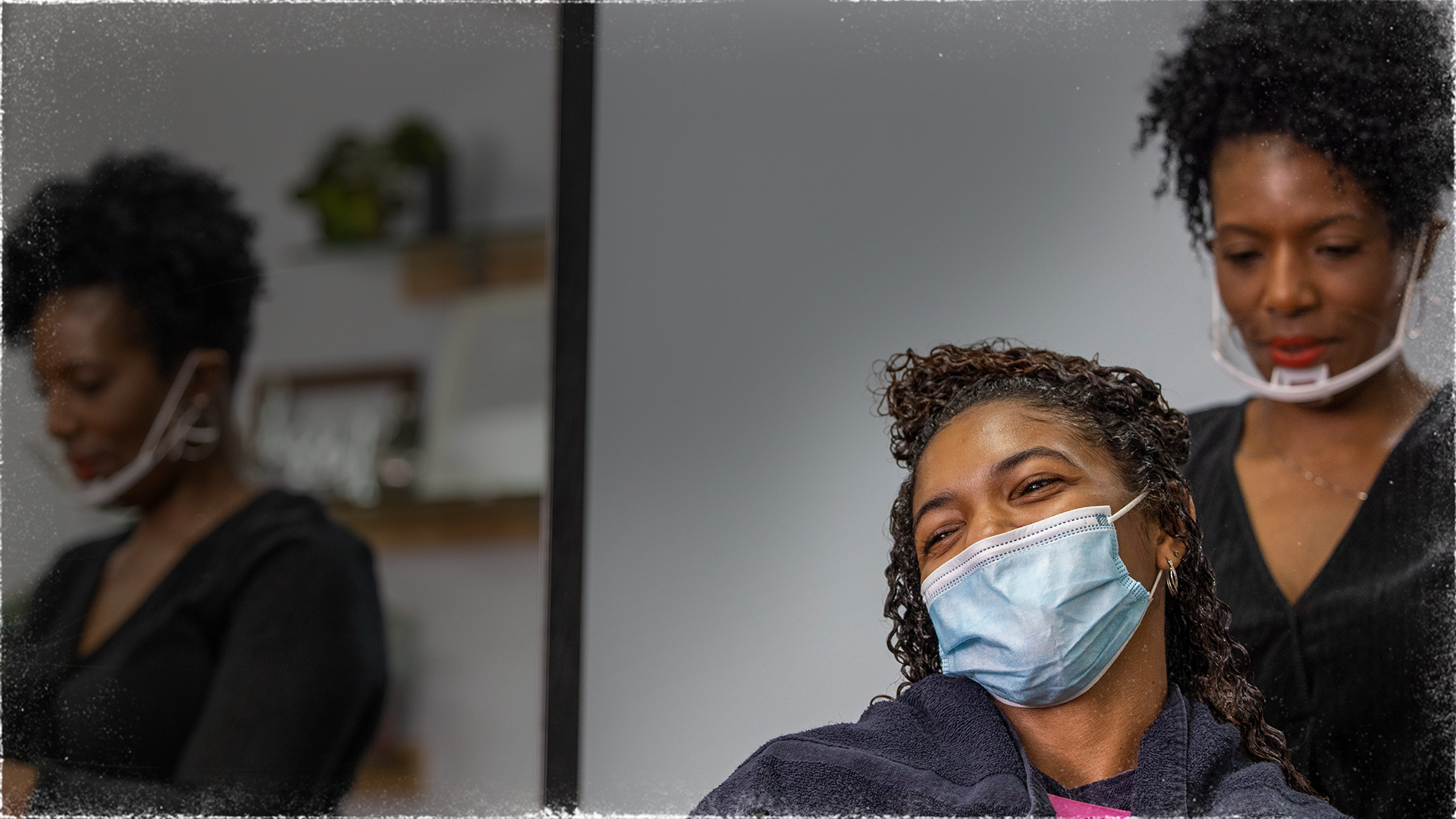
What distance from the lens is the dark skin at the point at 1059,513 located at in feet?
3.28

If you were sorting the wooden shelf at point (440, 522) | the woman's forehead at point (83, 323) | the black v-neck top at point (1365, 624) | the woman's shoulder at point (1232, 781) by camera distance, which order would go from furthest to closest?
the wooden shelf at point (440, 522), the woman's forehead at point (83, 323), the black v-neck top at point (1365, 624), the woman's shoulder at point (1232, 781)

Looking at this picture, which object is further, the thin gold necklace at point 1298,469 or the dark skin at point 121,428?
the dark skin at point 121,428

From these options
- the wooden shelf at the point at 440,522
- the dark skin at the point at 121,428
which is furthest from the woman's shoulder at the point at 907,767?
the dark skin at the point at 121,428

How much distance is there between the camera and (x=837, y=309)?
1.25 meters

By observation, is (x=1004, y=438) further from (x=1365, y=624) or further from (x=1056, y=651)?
(x=1365, y=624)

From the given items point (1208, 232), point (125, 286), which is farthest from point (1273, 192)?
point (125, 286)

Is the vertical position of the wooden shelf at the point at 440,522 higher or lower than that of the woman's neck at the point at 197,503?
lower

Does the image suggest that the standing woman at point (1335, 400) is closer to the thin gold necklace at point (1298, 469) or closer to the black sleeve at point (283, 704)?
the thin gold necklace at point (1298, 469)

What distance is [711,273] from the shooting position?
4.37 feet

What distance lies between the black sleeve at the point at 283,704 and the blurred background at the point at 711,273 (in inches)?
2.2

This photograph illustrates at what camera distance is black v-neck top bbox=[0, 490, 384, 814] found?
4.41ft

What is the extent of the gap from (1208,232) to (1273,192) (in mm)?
69

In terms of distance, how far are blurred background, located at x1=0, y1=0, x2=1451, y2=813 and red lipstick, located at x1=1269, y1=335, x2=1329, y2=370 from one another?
0.07 meters

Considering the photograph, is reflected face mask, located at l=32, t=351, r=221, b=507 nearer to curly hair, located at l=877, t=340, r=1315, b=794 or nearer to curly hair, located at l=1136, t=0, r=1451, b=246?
curly hair, located at l=877, t=340, r=1315, b=794
